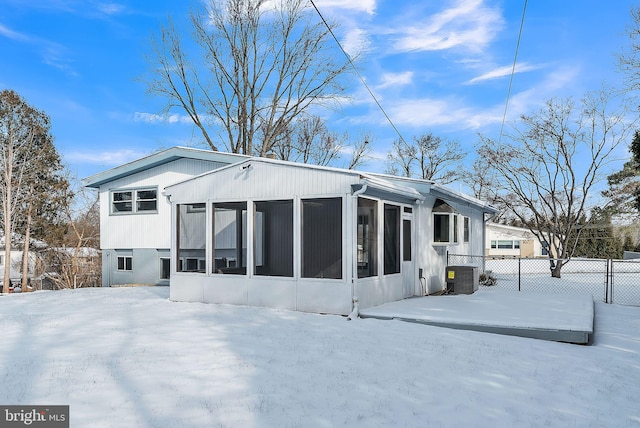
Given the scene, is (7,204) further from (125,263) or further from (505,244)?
(505,244)

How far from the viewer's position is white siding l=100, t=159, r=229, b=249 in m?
14.1

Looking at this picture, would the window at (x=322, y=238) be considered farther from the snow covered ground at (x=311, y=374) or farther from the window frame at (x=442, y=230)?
the window frame at (x=442, y=230)

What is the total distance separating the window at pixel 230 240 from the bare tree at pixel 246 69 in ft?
35.7

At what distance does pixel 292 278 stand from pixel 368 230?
167cm

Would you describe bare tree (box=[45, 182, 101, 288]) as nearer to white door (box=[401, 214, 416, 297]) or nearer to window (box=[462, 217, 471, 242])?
white door (box=[401, 214, 416, 297])

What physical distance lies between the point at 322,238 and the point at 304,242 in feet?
1.56

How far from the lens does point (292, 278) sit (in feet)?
26.7

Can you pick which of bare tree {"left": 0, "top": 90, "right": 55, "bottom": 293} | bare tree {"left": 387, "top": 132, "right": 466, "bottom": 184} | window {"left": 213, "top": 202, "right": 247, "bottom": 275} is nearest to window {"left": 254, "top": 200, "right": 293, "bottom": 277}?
window {"left": 213, "top": 202, "right": 247, "bottom": 275}

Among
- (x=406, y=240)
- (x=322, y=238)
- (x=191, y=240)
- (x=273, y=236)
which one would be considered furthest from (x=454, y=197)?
(x=191, y=240)

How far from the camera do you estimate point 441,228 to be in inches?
415

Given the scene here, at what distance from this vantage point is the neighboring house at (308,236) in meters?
7.75

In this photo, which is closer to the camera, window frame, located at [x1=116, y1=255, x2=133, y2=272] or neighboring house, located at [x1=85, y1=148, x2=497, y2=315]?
neighboring house, located at [x1=85, y1=148, x2=497, y2=315]

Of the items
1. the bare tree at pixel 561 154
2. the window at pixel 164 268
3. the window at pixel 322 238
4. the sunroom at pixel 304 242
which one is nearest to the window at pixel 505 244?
the bare tree at pixel 561 154

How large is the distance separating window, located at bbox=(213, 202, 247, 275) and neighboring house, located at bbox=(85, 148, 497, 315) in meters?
0.03
